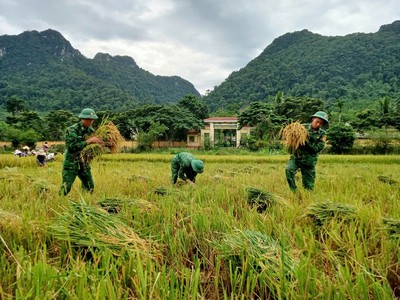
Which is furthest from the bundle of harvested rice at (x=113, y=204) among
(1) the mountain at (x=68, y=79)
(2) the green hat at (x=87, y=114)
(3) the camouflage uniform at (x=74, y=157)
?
(1) the mountain at (x=68, y=79)

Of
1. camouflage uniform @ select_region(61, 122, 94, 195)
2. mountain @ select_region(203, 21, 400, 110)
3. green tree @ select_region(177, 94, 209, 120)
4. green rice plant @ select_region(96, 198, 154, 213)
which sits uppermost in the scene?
mountain @ select_region(203, 21, 400, 110)

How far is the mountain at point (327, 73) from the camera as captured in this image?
5012 centimetres

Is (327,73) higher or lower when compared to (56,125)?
higher

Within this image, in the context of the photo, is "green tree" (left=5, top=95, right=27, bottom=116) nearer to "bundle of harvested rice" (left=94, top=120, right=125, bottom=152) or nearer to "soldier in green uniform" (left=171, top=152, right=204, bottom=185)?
"soldier in green uniform" (left=171, top=152, right=204, bottom=185)

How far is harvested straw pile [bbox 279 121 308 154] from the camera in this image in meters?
4.21

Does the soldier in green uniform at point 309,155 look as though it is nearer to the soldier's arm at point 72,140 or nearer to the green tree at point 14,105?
the soldier's arm at point 72,140

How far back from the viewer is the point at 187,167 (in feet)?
15.8

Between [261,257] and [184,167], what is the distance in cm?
351

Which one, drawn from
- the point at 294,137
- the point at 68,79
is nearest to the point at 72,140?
the point at 294,137

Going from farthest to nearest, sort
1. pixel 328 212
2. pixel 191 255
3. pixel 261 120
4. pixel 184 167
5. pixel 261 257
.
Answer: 1. pixel 261 120
2. pixel 184 167
3. pixel 328 212
4. pixel 191 255
5. pixel 261 257

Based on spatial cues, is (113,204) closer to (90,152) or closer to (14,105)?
(90,152)

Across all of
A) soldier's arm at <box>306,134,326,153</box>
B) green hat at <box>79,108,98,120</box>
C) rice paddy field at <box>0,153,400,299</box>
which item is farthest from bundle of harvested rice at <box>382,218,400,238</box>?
green hat at <box>79,108,98,120</box>

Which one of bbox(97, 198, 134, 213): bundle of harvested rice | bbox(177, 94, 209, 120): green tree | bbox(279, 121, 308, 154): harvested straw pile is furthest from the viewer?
→ bbox(177, 94, 209, 120): green tree

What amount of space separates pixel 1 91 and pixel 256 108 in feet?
178
